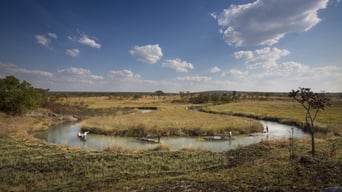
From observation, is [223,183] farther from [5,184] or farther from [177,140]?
[177,140]

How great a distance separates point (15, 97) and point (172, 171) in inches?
1517

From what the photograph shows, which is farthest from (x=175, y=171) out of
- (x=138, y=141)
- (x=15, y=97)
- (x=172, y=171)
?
(x=15, y=97)

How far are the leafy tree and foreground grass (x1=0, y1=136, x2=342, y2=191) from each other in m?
26.9

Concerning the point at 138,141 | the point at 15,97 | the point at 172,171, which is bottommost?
the point at 138,141

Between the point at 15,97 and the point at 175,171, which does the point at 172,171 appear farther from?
the point at 15,97

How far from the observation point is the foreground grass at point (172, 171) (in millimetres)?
9664

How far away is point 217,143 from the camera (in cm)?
2664

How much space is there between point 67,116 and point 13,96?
433 inches

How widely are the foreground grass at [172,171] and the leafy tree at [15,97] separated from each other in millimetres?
26920

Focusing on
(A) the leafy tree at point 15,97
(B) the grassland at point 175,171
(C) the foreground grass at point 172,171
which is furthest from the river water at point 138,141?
(A) the leafy tree at point 15,97

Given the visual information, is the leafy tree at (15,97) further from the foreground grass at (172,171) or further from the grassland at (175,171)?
the foreground grass at (172,171)

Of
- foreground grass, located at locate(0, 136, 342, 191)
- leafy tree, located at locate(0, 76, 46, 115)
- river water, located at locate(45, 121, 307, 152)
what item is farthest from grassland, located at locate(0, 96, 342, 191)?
leafy tree, located at locate(0, 76, 46, 115)

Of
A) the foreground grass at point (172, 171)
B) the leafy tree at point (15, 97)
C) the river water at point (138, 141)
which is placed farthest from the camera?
the leafy tree at point (15, 97)

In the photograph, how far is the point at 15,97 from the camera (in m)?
42.9
